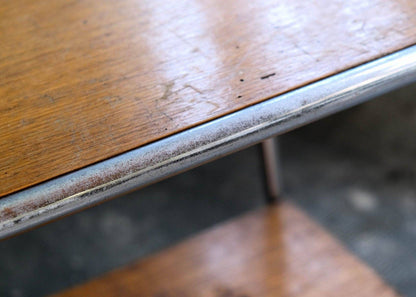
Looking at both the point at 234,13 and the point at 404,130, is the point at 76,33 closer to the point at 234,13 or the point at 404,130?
the point at 234,13

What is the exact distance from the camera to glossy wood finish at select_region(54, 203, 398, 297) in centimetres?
56

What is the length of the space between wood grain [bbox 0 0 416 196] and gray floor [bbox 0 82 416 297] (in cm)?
60

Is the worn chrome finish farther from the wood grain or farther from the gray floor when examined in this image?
the gray floor

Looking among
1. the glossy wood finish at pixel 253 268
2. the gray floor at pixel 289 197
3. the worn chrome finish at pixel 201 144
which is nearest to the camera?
the worn chrome finish at pixel 201 144

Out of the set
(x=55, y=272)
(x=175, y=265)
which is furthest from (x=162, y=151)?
(x=55, y=272)

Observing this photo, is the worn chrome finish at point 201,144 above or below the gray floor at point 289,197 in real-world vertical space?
above

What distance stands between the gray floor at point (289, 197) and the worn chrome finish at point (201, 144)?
0.62m

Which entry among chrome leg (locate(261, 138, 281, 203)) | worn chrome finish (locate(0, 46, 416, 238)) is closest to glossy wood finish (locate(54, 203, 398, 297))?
chrome leg (locate(261, 138, 281, 203))

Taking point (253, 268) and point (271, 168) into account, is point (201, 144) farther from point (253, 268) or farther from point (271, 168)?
point (271, 168)

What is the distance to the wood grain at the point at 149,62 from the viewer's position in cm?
36

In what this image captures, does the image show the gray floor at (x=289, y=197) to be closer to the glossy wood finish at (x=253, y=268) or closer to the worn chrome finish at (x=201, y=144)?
the glossy wood finish at (x=253, y=268)

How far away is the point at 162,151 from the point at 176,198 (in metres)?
0.75

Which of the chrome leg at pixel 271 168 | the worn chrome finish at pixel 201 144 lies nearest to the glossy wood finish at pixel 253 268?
the chrome leg at pixel 271 168

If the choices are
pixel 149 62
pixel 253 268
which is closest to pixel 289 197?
pixel 253 268
